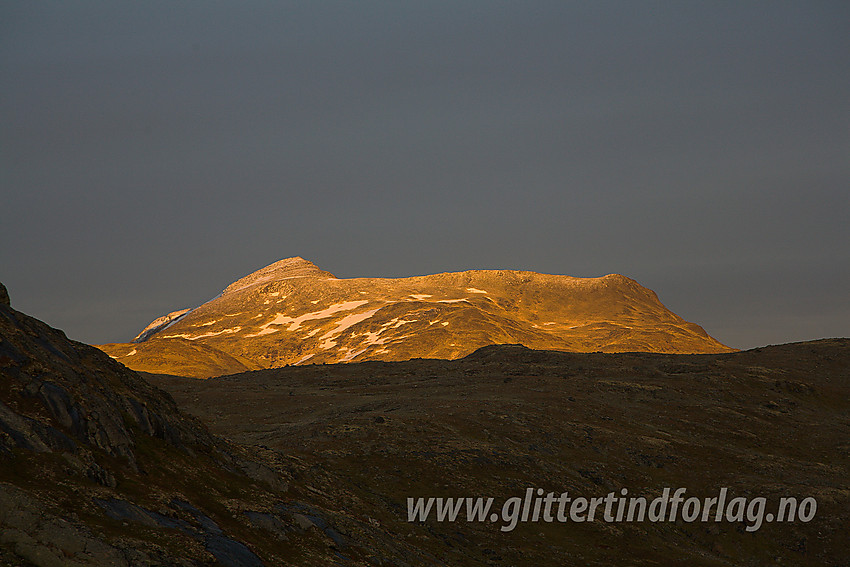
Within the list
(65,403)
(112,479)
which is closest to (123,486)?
(112,479)

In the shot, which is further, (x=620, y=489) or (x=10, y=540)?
(x=620, y=489)

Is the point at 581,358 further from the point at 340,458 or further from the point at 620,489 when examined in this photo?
the point at 340,458

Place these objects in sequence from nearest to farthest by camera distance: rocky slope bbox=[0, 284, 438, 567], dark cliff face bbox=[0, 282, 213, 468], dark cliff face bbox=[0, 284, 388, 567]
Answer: dark cliff face bbox=[0, 284, 388, 567]
rocky slope bbox=[0, 284, 438, 567]
dark cliff face bbox=[0, 282, 213, 468]

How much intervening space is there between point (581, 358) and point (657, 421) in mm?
36759

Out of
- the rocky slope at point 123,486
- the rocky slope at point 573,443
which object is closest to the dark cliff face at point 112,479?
the rocky slope at point 123,486

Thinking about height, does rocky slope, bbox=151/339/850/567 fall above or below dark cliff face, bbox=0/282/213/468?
below

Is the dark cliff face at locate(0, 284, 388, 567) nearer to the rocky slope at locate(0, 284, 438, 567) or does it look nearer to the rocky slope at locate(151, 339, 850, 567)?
the rocky slope at locate(0, 284, 438, 567)

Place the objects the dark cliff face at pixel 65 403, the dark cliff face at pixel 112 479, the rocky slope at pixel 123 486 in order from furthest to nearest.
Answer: the dark cliff face at pixel 65 403 → the rocky slope at pixel 123 486 → the dark cliff face at pixel 112 479

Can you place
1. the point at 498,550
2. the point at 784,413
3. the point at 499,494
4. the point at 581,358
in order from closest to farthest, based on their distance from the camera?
the point at 498,550 → the point at 499,494 → the point at 784,413 → the point at 581,358

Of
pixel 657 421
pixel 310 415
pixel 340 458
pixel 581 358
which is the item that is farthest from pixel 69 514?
pixel 581 358

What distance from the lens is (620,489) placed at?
60969 millimetres

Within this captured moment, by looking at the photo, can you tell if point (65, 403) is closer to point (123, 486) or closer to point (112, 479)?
point (112, 479)

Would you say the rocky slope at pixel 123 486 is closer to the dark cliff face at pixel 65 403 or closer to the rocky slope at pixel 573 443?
the dark cliff face at pixel 65 403

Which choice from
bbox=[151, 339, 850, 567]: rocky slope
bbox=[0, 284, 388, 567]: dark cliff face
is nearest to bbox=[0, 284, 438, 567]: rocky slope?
bbox=[0, 284, 388, 567]: dark cliff face
